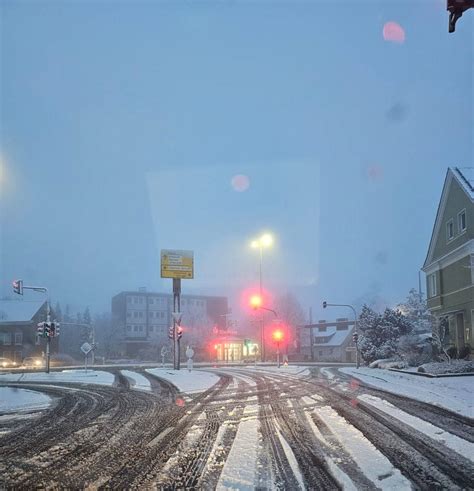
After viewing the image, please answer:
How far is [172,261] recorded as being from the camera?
135ft

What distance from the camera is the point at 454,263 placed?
34.7m

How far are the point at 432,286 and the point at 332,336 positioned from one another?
4832 centimetres

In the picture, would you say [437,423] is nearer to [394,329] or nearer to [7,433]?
[7,433]

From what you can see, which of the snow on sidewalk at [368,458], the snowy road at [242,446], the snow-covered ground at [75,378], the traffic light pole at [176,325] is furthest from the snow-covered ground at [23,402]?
the traffic light pole at [176,325]

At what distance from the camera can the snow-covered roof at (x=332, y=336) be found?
273ft

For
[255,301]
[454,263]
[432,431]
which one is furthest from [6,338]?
[432,431]

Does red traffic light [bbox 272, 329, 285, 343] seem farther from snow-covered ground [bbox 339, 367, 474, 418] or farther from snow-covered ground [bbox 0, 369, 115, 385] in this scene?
snow-covered ground [bbox 339, 367, 474, 418]

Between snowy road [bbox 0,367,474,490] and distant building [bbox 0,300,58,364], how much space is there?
235 feet

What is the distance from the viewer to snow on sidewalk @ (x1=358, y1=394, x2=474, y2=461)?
8102mm

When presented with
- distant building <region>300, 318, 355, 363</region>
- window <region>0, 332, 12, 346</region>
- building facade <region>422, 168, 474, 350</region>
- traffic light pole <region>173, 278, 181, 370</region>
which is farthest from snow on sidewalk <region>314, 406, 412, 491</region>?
window <region>0, 332, 12, 346</region>

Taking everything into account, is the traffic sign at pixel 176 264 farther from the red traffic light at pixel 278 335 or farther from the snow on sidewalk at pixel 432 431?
the snow on sidewalk at pixel 432 431

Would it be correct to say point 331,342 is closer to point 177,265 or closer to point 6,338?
point 177,265

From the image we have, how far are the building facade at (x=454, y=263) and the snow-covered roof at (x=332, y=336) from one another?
144ft

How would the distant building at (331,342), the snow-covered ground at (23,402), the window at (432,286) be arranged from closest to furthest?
the snow-covered ground at (23,402) < the window at (432,286) < the distant building at (331,342)
